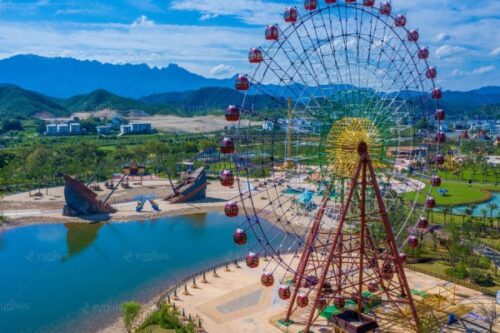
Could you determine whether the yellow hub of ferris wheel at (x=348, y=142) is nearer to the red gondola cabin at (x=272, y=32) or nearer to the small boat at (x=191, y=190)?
the red gondola cabin at (x=272, y=32)

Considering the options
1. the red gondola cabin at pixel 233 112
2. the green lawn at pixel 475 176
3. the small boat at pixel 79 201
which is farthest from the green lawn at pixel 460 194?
the red gondola cabin at pixel 233 112

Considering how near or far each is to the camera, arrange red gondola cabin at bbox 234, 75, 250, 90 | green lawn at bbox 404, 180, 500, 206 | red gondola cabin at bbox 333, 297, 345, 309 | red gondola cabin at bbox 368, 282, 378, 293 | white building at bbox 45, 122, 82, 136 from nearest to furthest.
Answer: red gondola cabin at bbox 234, 75, 250, 90
red gondola cabin at bbox 333, 297, 345, 309
red gondola cabin at bbox 368, 282, 378, 293
green lawn at bbox 404, 180, 500, 206
white building at bbox 45, 122, 82, 136

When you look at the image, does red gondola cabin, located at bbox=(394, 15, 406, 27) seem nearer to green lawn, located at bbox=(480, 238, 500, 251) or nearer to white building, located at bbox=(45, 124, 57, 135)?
green lawn, located at bbox=(480, 238, 500, 251)

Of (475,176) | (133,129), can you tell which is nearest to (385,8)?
(475,176)

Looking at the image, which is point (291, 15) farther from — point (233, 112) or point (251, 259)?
point (251, 259)

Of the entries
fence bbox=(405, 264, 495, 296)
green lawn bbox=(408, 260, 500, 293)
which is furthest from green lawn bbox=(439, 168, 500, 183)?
fence bbox=(405, 264, 495, 296)

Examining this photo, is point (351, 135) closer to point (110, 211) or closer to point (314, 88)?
point (314, 88)

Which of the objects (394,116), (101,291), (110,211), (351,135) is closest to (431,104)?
(394,116)
